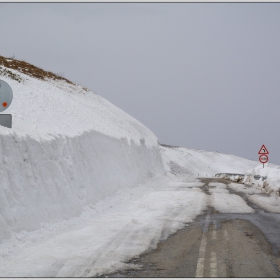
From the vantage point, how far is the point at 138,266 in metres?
6.52

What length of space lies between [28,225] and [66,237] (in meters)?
0.95

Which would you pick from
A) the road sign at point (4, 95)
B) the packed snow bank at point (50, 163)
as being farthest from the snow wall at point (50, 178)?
the road sign at point (4, 95)

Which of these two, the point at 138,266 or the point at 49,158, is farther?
the point at 49,158

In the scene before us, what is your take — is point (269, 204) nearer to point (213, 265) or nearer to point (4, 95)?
point (213, 265)

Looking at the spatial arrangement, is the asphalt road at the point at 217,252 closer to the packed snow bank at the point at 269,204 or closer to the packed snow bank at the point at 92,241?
the packed snow bank at the point at 92,241

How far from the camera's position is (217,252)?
7426 millimetres

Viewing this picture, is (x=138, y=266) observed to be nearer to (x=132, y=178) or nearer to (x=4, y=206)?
(x=4, y=206)

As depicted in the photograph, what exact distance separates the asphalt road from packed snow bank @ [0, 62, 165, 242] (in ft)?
11.0

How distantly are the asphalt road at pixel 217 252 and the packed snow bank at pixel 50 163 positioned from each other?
3.36 meters

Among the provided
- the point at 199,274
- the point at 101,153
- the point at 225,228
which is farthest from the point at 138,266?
the point at 101,153

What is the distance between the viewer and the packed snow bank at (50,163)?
9.36m

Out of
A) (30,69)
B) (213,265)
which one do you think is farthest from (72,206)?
(30,69)

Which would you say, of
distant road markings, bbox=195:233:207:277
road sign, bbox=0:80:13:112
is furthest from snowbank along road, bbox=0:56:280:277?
road sign, bbox=0:80:13:112

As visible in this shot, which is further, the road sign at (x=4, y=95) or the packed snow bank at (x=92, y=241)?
the road sign at (x=4, y=95)
